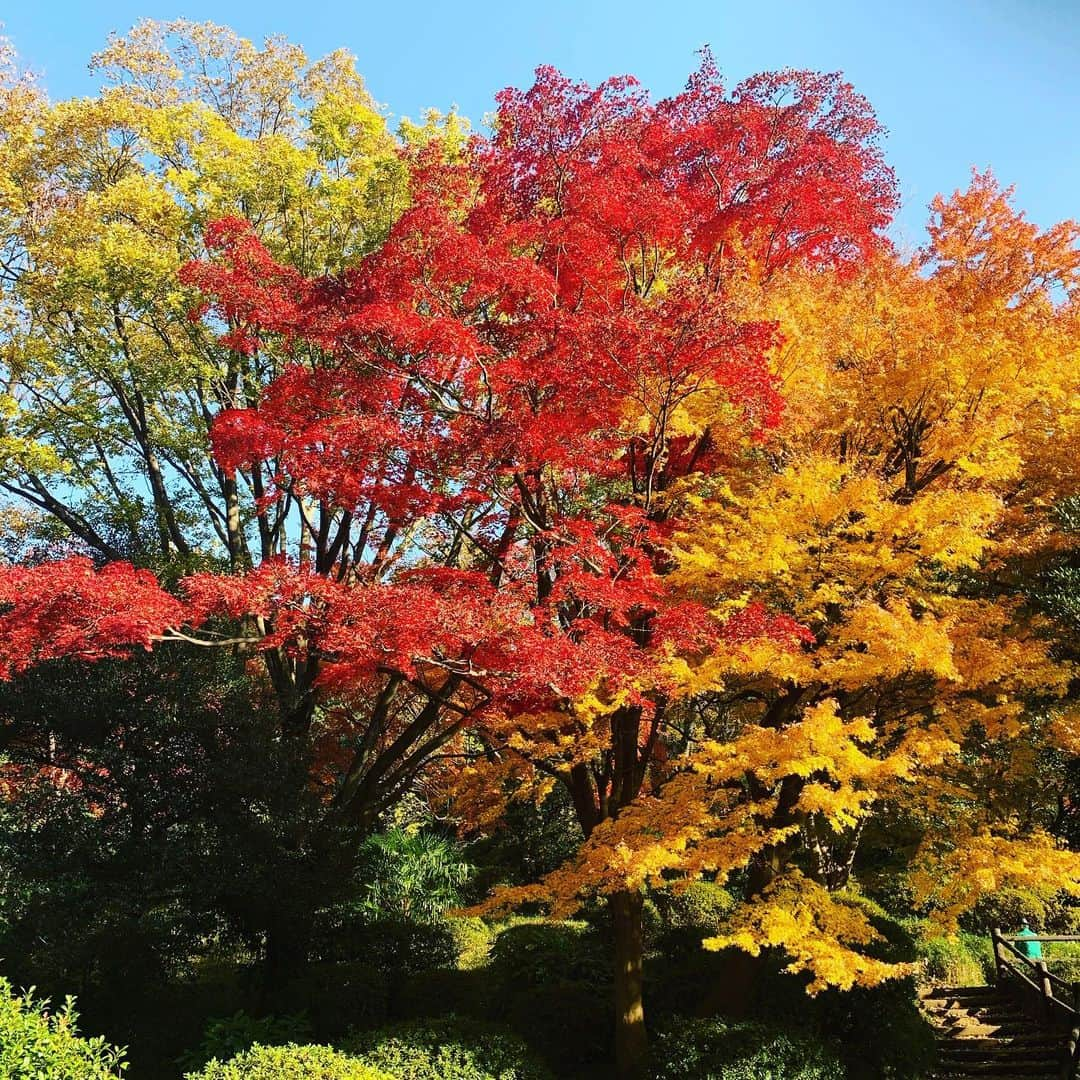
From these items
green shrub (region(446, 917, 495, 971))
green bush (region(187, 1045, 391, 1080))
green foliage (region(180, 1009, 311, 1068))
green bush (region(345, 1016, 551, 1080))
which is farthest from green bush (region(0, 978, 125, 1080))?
green shrub (region(446, 917, 495, 971))

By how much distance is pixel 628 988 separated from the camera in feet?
28.6

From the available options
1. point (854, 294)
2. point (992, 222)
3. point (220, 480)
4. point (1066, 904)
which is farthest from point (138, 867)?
point (992, 222)

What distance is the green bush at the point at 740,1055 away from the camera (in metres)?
7.62

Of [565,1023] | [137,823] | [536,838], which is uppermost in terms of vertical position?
[137,823]

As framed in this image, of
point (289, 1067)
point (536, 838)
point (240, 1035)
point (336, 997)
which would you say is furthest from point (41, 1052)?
point (536, 838)

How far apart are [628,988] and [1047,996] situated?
5.04m

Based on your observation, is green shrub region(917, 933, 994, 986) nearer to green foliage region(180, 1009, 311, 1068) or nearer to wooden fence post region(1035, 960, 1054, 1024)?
wooden fence post region(1035, 960, 1054, 1024)

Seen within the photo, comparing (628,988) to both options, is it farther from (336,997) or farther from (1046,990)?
(1046,990)

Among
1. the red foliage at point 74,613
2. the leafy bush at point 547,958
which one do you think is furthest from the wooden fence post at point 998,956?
the red foliage at point 74,613

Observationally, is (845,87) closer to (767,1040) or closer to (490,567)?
(490,567)

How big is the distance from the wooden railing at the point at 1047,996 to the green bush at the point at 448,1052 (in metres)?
5.49

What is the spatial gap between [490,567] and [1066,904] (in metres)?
12.4

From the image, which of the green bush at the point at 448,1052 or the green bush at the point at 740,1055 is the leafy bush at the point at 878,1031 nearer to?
the green bush at the point at 740,1055

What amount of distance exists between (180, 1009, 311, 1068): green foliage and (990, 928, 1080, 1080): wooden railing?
793cm
